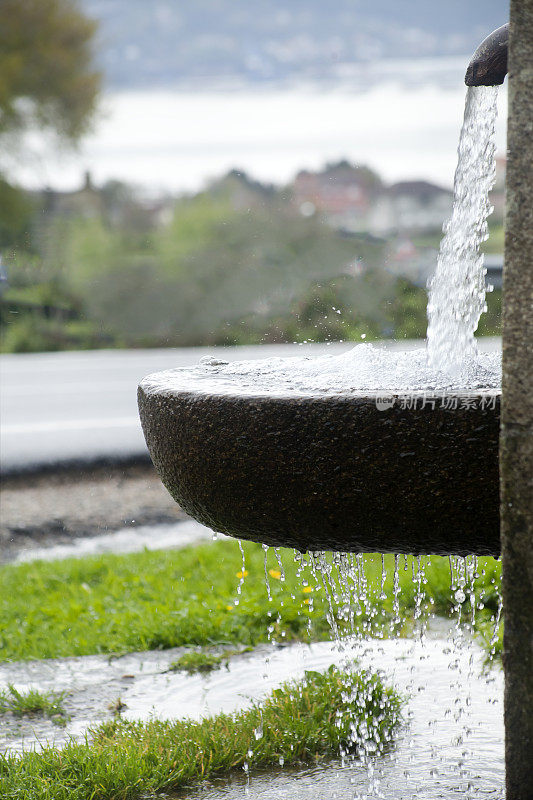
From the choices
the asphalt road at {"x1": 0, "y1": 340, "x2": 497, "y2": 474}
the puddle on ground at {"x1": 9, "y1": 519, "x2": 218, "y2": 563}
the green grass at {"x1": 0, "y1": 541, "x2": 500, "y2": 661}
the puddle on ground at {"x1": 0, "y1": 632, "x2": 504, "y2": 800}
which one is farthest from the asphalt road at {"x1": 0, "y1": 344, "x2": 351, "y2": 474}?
the puddle on ground at {"x1": 0, "y1": 632, "x2": 504, "y2": 800}

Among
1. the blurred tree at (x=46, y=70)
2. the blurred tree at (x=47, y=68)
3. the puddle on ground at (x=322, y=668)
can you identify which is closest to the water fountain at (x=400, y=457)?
the puddle on ground at (x=322, y=668)

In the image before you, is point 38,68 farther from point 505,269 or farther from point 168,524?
point 505,269

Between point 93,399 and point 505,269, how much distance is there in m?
9.45

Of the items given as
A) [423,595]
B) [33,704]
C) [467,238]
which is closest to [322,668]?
[423,595]

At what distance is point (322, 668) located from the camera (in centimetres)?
295

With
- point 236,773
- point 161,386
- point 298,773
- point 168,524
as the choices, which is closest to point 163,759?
point 236,773

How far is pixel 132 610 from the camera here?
364 cm

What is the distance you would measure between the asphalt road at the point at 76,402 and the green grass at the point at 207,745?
9.74ft

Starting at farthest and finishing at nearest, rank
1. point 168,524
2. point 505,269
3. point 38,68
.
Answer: point 38,68 < point 168,524 < point 505,269

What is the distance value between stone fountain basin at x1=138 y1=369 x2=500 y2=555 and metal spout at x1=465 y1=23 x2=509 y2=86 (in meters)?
0.82

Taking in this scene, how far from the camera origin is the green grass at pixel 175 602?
131 inches

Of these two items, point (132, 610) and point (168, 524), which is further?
point (168, 524)

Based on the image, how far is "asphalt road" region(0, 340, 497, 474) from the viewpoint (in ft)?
25.6

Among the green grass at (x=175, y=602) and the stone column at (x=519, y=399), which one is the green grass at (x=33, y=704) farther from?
the stone column at (x=519, y=399)
